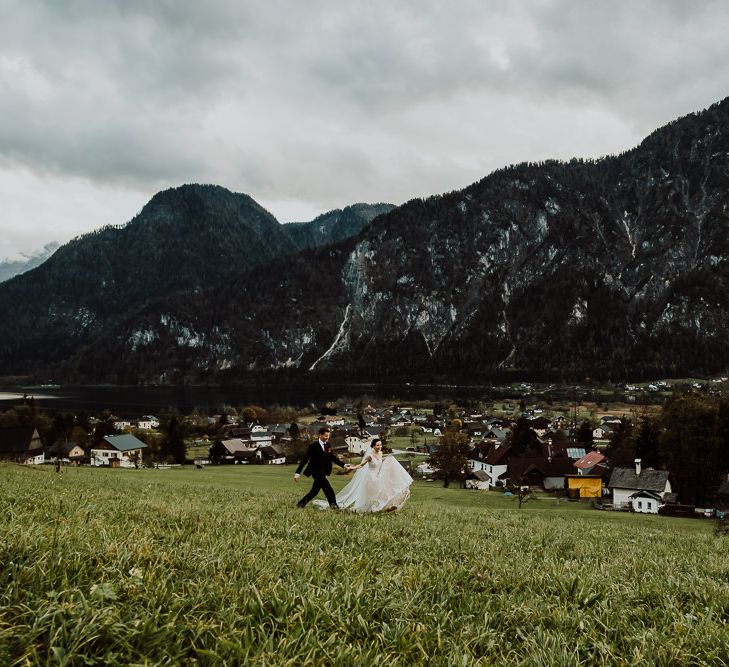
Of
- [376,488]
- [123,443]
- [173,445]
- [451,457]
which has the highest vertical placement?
[376,488]

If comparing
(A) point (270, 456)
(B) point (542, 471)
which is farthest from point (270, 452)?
(B) point (542, 471)

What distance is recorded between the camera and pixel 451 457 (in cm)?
6262

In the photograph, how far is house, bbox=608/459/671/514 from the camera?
52.2 m

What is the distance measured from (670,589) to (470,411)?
160119 mm

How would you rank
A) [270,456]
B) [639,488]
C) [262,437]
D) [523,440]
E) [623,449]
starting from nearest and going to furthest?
[639,488] < [623,449] < [523,440] < [270,456] < [262,437]

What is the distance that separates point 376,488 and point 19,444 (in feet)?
224

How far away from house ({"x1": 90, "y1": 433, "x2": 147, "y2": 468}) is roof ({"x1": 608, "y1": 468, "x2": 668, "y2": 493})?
60074 mm

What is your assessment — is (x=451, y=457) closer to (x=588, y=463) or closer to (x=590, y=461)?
(x=588, y=463)

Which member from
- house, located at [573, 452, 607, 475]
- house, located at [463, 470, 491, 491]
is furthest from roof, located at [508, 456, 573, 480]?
house, located at [463, 470, 491, 491]

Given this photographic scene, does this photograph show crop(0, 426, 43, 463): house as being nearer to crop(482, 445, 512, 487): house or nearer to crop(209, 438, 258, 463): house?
crop(209, 438, 258, 463): house

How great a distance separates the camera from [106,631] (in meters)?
3.12

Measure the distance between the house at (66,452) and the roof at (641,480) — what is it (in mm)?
70881

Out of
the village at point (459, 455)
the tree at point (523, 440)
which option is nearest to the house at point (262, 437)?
the village at point (459, 455)

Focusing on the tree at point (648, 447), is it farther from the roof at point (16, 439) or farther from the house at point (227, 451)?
the roof at point (16, 439)
